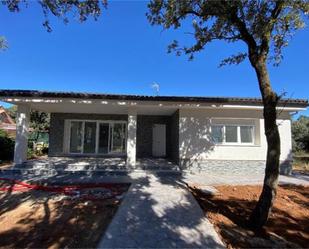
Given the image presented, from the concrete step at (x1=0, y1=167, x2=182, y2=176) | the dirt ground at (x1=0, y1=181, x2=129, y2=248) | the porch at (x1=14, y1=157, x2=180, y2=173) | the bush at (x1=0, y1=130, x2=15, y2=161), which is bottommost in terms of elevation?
the dirt ground at (x1=0, y1=181, x2=129, y2=248)

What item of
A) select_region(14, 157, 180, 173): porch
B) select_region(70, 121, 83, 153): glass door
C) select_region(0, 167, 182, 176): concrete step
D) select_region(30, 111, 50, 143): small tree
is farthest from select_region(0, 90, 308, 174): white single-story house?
select_region(30, 111, 50, 143): small tree

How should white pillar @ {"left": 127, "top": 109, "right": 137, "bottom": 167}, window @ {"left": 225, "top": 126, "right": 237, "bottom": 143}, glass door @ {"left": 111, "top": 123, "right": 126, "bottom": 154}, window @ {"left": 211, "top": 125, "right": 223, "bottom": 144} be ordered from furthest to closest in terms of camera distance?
glass door @ {"left": 111, "top": 123, "right": 126, "bottom": 154} < window @ {"left": 225, "top": 126, "right": 237, "bottom": 143} < window @ {"left": 211, "top": 125, "right": 223, "bottom": 144} < white pillar @ {"left": 127, "top": 109, "right": 137, "bottom": 167}

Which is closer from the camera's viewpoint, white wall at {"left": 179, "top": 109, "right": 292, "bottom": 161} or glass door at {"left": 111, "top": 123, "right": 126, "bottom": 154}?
white wall at {"left": 179, "top": 109, "right": 292, "bottom": 161}

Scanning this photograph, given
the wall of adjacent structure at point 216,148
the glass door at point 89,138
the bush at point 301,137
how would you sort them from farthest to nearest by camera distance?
the bush at point 301,137 < the glass door at point 89,138 < the wall of adjacent structure at point 216,148

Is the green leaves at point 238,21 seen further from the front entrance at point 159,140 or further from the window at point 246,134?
the front entrance at point 159,140

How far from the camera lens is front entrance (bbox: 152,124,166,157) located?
15773 mm

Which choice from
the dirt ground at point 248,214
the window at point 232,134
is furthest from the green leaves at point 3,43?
the dirt ground at point 248,214

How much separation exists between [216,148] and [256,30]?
22.4 feet

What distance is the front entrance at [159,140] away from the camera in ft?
51.8

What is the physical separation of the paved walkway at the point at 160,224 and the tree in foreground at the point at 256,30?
1367 mm

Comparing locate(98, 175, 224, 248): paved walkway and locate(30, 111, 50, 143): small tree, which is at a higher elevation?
locate(30, 111, 50, 143): small tree

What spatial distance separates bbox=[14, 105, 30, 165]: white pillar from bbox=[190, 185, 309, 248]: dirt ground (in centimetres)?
877

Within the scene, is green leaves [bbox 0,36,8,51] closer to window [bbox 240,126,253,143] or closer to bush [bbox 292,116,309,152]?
window [bbox 240,126,253,143]

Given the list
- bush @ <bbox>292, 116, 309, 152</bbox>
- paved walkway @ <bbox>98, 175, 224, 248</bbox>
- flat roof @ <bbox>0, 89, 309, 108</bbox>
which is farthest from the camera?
bush @ <bbox>292, 116, 309, 152</bbox>
